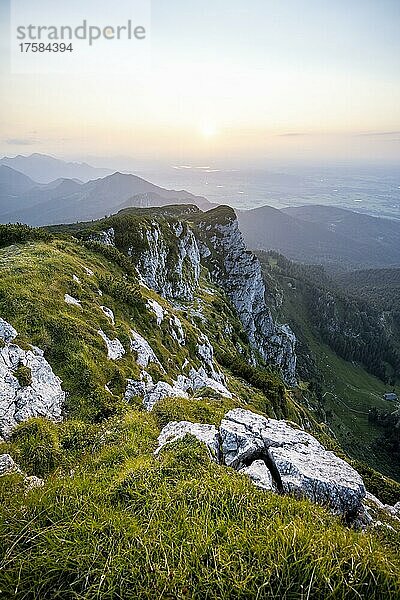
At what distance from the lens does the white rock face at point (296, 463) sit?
11.0 meters

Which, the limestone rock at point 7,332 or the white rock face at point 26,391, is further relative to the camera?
the limestone rock at point 7,332

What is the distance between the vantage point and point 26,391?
619 inches

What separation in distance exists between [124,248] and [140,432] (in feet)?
177

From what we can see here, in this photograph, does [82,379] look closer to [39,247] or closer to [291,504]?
[291,504]

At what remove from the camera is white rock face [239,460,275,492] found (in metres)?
10.1

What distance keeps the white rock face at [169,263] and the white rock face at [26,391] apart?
47.5 m

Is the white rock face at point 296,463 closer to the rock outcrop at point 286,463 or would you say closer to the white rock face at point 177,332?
the rock outcrop at point 286,463

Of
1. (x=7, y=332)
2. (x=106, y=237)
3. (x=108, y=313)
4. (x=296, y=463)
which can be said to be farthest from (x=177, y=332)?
(x=106, y=237)

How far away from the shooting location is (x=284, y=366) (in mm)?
146750

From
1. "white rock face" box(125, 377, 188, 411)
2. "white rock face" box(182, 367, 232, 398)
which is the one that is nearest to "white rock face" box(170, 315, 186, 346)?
"white rock face" box(182, 367, 232, 398)

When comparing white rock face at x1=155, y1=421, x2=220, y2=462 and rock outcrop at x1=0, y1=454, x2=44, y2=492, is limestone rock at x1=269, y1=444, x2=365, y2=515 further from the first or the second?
rock outcrop at x1=0, y1=454, x2=44, y2=492

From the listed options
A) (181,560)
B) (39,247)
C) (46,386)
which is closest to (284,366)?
(39,247)

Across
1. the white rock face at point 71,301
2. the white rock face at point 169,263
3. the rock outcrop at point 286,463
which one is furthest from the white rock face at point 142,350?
the white rock face at point 169,263

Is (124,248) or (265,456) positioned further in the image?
(124,248)
